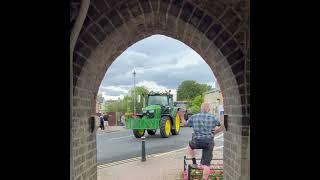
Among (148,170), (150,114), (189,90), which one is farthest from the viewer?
(189,90)

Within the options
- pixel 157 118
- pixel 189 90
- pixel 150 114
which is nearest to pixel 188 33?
pixel 157 118

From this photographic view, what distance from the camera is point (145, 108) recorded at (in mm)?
21500

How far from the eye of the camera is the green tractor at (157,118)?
805 inches

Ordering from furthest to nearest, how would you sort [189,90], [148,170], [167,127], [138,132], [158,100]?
1. [189,90]
2. [158,100]
3. [138,132]
4. [167,127]
5. [148,170]

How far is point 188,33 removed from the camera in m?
5.14

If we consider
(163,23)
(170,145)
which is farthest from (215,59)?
→ (170,145)

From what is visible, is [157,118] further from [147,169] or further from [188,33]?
[188,33]

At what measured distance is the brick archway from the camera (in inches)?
175

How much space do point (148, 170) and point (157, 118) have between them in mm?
9777

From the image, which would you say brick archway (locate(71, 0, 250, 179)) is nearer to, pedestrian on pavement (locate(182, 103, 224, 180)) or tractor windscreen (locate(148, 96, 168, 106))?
pedestrian on pavement (locate(182, 103, 224, 180))

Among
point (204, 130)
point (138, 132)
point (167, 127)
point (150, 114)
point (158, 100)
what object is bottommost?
point (138, 132)

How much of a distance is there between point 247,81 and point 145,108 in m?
17.2

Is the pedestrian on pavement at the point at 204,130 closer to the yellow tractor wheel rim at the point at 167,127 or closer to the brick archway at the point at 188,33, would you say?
the brick archway at the point at 188,33

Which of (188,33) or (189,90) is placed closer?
(188,33)
